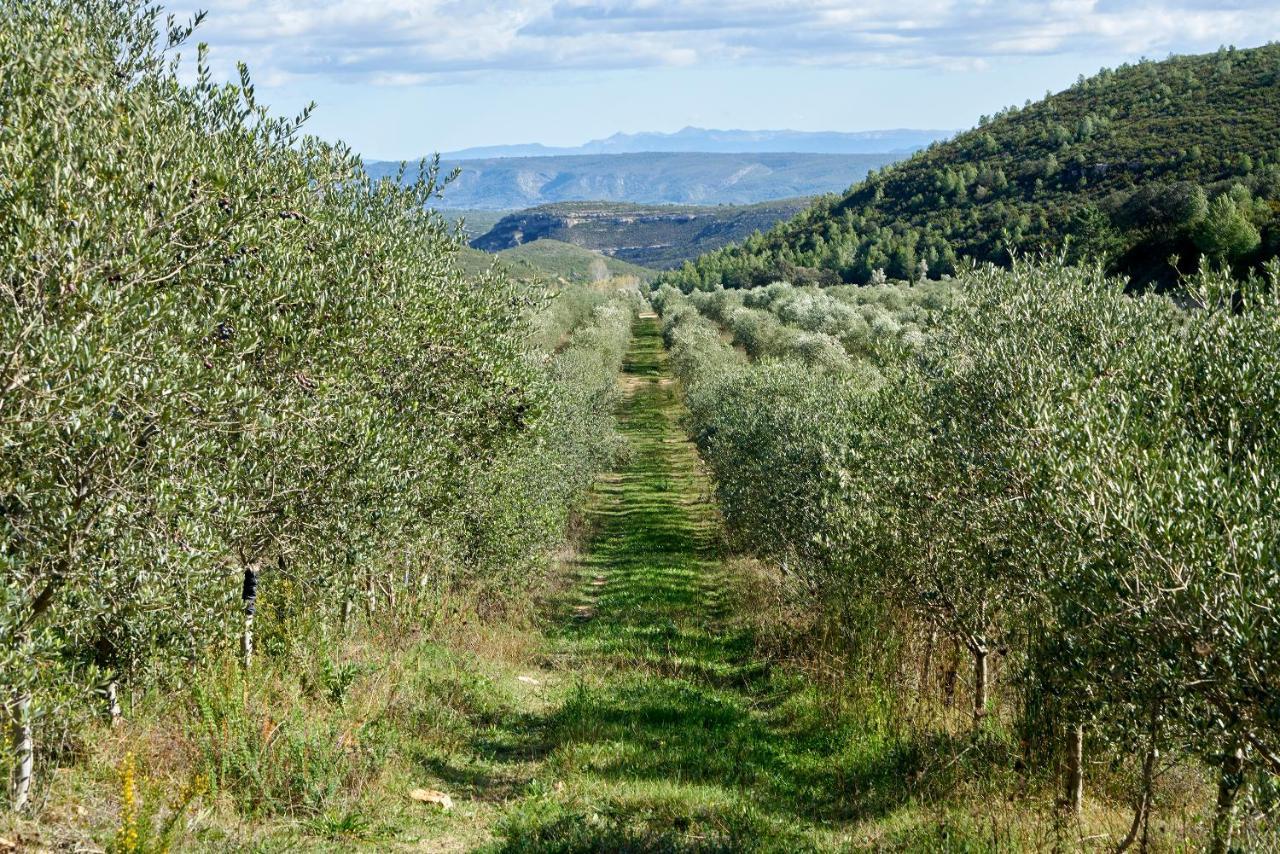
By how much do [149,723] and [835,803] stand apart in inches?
336

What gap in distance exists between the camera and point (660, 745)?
13820 mm

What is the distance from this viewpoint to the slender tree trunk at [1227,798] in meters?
7.14

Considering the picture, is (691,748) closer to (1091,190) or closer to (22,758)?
(22,758)

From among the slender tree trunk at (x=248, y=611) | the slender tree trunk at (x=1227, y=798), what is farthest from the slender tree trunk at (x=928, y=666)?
the slender tree trunk at (x=248, y=611)

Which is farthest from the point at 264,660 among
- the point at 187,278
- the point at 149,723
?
the point at 187,278

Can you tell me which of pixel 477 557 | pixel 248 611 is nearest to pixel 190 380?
pixel 248 611

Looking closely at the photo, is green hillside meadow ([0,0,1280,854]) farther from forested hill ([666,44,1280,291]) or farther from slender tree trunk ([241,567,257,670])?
forested hill ([666,44,1280,291])

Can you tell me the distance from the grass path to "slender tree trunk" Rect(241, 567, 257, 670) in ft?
10.2

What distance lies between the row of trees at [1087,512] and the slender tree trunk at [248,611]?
Result: 9.30 meters

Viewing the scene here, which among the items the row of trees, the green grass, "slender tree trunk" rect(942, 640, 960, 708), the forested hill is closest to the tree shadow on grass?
the green grass

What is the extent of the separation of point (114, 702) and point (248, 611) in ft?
7.93

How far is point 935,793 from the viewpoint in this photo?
11.6 meters

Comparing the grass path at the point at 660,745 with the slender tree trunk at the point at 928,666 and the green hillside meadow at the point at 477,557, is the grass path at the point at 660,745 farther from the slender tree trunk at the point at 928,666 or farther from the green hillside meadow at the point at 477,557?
the slender tree trunk at the point at 928,666

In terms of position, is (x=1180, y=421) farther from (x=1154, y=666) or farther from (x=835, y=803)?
(x=835, y=803)
